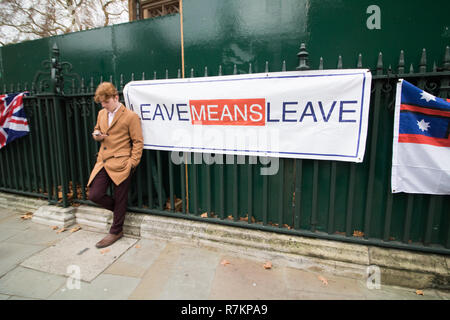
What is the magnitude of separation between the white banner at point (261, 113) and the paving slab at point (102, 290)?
1637 mm

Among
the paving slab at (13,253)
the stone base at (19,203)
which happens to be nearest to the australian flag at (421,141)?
the paving slab at (13,253)

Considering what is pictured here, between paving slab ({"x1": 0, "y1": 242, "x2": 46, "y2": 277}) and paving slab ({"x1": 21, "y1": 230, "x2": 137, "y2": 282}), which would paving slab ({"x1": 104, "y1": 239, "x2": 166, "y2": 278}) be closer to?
paving slab ({"x1": 21, "y1": 230, "x2": 137, "y2": 282})

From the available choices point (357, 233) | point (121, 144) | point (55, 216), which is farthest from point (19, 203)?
point (357, 233)

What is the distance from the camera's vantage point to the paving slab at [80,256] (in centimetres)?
294

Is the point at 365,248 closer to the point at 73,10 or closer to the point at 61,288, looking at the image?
the point at 61,288

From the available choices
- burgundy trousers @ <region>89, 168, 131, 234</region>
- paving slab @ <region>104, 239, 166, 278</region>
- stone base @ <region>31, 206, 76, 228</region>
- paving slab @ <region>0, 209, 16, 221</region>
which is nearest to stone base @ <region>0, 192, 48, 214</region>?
paving slab @ <region>0, 209, 16, 221</region>

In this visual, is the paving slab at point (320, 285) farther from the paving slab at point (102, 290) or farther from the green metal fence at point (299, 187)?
the paving slab at point (102, 290)

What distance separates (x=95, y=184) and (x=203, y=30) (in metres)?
2.52

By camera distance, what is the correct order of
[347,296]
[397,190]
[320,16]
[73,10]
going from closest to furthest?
[347,296], [397,190], [320,16], [73,10]

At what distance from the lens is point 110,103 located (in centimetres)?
328

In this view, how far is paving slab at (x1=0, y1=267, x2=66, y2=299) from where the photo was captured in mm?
2578

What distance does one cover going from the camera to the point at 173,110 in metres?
3.33

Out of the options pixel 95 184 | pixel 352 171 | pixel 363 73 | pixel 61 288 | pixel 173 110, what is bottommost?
pixel 61 288

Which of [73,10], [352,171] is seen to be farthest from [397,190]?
[73,10]
